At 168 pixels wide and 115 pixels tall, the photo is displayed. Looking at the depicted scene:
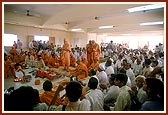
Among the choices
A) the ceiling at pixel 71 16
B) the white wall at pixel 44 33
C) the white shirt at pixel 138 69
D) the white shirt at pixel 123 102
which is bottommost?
the white shirt at pixel 123 102

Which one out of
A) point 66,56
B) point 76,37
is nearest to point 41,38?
point 76,37

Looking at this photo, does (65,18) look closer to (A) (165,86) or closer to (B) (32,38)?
(B) (32,38)

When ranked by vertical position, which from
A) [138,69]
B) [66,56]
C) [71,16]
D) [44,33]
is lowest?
[138,69]

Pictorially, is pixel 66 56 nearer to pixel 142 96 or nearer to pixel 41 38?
pixel 41 38

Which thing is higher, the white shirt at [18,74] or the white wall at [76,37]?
the white wall at [76,37]

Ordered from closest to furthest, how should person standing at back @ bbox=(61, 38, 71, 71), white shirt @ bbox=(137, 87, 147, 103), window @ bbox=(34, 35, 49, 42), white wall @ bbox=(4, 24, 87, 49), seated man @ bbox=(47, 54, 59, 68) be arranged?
white shirt @ bbox=(137, 87, 147, 103) < person standing at back @ bbox=(61, 38, 71, 71) < seated man @ bbox=(47, 54, 59, 68) < white wall @ bbox=(4, 24, 87, 49) < window @ bbox=(34, 35, 49, 42)

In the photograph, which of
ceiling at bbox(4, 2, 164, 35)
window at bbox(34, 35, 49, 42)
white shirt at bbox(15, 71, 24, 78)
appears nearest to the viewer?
white shirt at bbox(15, 71, 24, 78)

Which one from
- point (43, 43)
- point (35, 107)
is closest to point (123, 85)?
point (35, 107)

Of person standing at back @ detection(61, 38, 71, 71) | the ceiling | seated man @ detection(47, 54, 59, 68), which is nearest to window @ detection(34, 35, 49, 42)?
the ceiling

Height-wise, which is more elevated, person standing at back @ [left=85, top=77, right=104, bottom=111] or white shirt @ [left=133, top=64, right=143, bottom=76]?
white shirt @ [left=133, top=64, right=143, bottom=76]

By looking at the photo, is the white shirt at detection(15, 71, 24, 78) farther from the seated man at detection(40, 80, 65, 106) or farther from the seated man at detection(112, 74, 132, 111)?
the seated man at detection(112, 74, 132, 111)

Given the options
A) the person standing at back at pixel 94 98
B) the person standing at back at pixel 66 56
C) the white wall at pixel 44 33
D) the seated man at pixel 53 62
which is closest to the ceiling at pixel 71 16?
the white wall at pixel 44 33

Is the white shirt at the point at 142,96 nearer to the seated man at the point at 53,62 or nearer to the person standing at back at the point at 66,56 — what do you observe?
the person standing at back at the point at 66,56

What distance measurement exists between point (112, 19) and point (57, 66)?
100 inches
